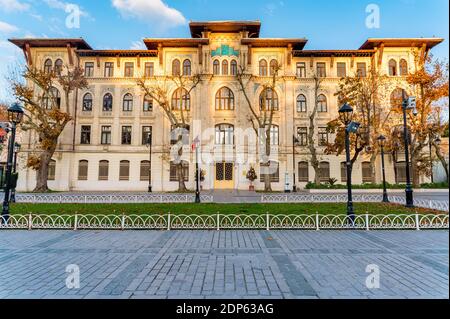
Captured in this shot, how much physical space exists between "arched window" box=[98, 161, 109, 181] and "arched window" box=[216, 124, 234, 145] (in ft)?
43.8

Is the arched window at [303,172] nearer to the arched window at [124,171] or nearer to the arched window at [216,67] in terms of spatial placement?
the arched window at [216,67]

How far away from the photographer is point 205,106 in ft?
94.6

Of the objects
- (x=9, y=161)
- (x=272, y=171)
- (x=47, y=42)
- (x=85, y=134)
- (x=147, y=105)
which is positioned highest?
(x=47, y=42)

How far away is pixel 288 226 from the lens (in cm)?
889

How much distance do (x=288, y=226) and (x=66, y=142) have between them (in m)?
29.0

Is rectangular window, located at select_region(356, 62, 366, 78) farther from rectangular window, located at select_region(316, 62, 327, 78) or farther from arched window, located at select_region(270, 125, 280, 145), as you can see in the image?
arched window, located at select_region(270, 125, 280, 145)

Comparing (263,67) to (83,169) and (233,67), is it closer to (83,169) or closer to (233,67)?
(233,67)

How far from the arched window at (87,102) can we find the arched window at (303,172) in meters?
26.2

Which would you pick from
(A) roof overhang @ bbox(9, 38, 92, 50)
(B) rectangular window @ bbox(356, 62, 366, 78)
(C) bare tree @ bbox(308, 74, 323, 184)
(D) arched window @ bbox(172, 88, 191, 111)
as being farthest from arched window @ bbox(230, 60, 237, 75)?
(A) roof overhang @ bbox(9, 38, 92, 50)

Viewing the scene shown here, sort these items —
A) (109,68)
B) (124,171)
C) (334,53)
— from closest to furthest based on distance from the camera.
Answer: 1. (124,171)
2. (334,53)
3. (109,68)

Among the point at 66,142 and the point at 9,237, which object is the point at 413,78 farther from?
the point at 66,142

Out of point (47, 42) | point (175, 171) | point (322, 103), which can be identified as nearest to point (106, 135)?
point (175, 171)

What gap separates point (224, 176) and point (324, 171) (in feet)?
39.2

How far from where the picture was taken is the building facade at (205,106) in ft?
93.4
